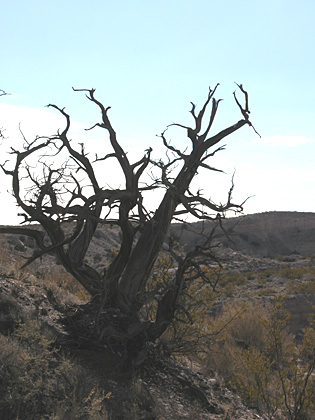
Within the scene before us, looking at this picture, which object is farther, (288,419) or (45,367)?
(288,419)

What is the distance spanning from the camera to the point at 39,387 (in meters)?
6.41

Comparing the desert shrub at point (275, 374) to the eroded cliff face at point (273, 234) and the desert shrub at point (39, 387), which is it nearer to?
the desert shrub at point (39, 387)

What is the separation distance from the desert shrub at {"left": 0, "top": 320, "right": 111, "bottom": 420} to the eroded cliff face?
45.6 metres

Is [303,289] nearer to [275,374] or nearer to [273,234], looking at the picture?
[275,374]

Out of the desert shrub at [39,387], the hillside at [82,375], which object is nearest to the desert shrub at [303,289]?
the hillside at [82,375]

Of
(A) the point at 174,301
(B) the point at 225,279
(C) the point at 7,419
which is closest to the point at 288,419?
(A) the point at 174,301

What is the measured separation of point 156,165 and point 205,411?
13.5 feet

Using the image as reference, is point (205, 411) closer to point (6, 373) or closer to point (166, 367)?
point (166, 367)

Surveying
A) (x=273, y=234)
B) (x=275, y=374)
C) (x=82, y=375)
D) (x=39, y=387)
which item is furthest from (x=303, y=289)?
(x=273, y=234)

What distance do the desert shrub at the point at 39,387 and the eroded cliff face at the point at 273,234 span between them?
150 ft

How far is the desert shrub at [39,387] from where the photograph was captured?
19.8 ft

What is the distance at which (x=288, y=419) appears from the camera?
355 inches

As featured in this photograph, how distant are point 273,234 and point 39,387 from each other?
5689cm

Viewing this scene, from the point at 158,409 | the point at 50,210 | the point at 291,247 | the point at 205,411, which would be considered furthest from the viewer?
the point at 291,247
